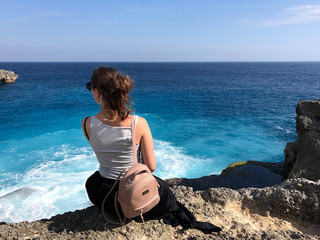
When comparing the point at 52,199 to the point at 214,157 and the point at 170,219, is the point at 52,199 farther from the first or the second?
the point at 214,157

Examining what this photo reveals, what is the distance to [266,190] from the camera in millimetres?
4578

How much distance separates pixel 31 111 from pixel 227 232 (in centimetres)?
3013

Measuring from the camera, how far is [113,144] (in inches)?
111

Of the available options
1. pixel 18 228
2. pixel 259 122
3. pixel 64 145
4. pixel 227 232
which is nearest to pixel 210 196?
pixel 227 232

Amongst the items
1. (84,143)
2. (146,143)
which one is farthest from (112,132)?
(84,143)

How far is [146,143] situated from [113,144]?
419 mm

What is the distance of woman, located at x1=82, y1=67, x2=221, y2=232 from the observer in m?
2.63

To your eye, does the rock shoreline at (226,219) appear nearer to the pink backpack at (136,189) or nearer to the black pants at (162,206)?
the black pants at (162,206)

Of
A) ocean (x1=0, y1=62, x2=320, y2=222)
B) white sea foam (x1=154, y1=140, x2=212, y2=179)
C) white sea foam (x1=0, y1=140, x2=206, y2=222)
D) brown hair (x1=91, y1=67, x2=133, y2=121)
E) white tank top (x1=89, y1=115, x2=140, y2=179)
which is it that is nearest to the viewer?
brown hair (x1=91, y1=67, x2=133, y2=121)

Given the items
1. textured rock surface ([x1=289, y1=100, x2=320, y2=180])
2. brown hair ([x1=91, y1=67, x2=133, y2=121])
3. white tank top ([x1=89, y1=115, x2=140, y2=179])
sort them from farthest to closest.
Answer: textured rock surface ([x1=289, y1=100, x2=320, y2=180])
white tank top ([x1=89, y1=115, x2=140, y2=179])
brown hair ([x1=91, y1=67, x2=133, y2=121])

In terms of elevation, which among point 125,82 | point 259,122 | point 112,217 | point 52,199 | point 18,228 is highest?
point 125,82

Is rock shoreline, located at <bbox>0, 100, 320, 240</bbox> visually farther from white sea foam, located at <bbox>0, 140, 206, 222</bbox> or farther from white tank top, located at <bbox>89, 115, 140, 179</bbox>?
white sea foam, located at <bbox>0, 140, 206, 222</bbox>

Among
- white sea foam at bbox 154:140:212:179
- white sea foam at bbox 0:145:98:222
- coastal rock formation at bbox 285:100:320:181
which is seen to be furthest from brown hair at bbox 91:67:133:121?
white sea foam at bbox 154:140:212:179

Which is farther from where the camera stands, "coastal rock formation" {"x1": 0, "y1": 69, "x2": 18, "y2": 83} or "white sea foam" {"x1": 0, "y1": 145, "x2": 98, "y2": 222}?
"coastal rock formation" {"x1": 0, "y1": 69, "x2": 18, "y2": 83}
